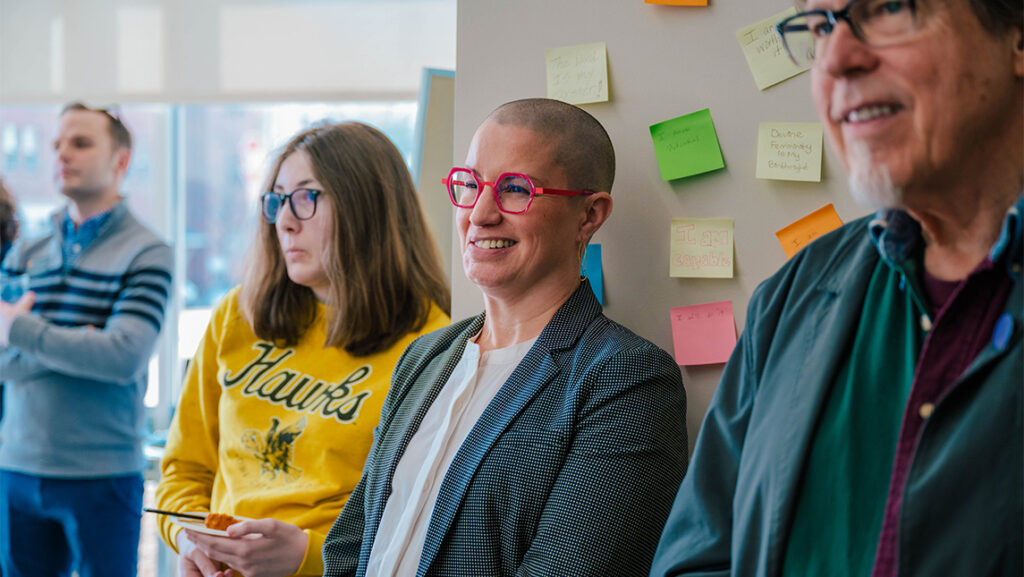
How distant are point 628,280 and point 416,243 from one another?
0.62 metres

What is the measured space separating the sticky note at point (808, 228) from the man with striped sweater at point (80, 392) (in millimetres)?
1952

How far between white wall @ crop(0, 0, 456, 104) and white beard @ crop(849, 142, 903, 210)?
115 inches

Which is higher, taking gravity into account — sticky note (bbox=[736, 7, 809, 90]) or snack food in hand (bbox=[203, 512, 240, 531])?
sticky note (bbox=[736, 7, 809, 90])

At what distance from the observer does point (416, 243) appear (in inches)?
86.0

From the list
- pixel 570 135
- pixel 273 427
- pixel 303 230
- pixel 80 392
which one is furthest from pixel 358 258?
pixel 80 392

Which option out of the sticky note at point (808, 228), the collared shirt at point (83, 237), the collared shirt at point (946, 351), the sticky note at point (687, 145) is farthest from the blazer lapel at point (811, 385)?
the collared shirt at point (83, 237)

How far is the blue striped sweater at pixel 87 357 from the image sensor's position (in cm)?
264

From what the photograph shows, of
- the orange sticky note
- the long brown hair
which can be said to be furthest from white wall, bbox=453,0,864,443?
the long brown hair

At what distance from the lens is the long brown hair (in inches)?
80.6

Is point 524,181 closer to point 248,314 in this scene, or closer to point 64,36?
point 248,314

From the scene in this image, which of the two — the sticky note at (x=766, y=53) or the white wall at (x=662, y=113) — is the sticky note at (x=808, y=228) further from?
the sticky note at (x=766, y=53)

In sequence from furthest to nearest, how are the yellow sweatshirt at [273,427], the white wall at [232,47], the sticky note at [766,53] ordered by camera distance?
the white wall at [232,47] → the yellow sweatshirt at [273,427] → the sticky note at [766,53]

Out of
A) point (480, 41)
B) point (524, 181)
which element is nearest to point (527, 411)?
point (524, 181)

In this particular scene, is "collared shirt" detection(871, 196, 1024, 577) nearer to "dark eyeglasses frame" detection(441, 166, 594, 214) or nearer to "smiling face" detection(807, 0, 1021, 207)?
"smiling face" detection(807, 0, 1021, 207)
